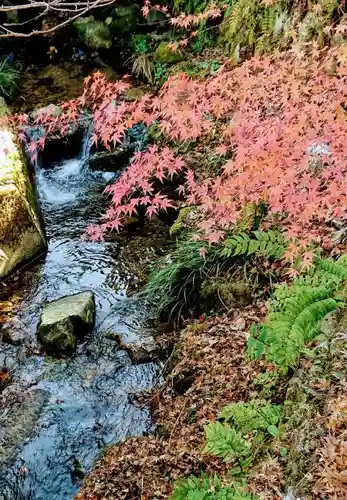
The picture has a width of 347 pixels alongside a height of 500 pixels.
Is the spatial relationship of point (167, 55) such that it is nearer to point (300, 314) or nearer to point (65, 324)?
point (65, 324)

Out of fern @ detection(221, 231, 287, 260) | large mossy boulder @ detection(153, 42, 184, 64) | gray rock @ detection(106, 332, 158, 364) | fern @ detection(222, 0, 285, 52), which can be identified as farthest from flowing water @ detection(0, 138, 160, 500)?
large mossy boulder @ detection(153, 42, 184, 64)

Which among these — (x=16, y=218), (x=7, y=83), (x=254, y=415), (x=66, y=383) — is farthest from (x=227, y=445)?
(x=7, y=83)

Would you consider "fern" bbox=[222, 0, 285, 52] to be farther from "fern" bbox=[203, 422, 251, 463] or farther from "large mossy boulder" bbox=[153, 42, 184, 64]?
"fern" bbox=[203, 422, 251, 463]

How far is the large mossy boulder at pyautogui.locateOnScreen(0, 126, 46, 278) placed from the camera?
20.8ft

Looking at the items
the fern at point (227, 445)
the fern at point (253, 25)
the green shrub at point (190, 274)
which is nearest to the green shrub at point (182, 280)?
the green shrub at point (190, 274)

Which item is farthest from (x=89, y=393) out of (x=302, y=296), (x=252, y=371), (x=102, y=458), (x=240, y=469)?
(x=302, y=296)

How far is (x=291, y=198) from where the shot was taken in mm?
3973

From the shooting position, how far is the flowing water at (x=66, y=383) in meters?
4.10

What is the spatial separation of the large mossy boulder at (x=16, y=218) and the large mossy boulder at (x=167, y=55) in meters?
4.66

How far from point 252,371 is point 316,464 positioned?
4.64ft

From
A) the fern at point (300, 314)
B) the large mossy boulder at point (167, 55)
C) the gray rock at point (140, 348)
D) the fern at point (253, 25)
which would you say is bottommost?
the gray rock at point (140, 348)

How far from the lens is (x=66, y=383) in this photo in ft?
16.0

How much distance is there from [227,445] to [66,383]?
88.1 inches

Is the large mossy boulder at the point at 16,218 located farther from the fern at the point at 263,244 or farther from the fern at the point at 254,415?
the fern at the point at 254,415
